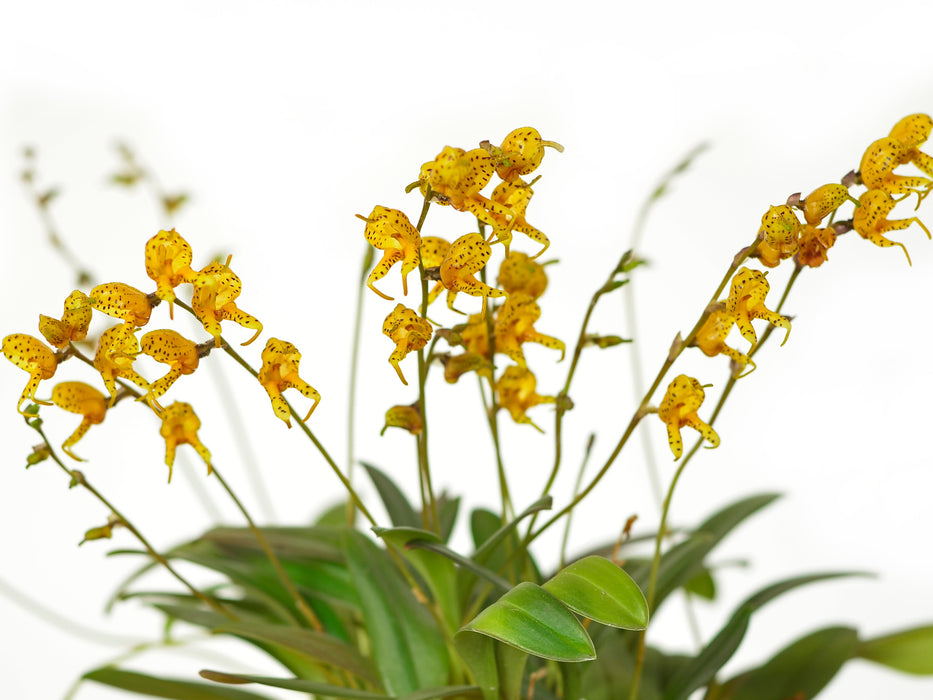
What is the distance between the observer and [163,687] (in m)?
0.88

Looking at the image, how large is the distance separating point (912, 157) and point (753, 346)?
0.16m

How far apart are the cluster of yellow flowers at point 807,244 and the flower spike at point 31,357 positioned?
410 mm

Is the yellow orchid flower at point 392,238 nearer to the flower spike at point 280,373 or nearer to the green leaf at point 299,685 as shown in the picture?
the flower spike at point 280,373

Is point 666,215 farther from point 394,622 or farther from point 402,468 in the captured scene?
point 394,622

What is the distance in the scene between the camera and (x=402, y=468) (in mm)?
1790

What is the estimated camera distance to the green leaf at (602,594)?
0.63 meters

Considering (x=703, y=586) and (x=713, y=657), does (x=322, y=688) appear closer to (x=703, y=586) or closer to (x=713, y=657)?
(x=713, y=657)

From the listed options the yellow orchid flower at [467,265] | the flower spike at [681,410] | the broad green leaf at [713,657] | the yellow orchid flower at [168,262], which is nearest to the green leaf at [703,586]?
the broad green leaf at [713,657]

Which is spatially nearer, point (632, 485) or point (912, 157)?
point (912, 157)

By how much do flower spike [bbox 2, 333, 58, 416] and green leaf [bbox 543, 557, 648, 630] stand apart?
0.36 meters

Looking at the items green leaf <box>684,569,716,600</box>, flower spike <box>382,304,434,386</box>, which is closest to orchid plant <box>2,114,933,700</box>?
flower spike <box>382,304,434,386</box>

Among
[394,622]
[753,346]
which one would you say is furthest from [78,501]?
[753,346]

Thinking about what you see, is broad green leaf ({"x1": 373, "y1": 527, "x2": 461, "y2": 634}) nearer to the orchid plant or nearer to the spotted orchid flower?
the orchid plant

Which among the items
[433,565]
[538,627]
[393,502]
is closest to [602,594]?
[538,627]
